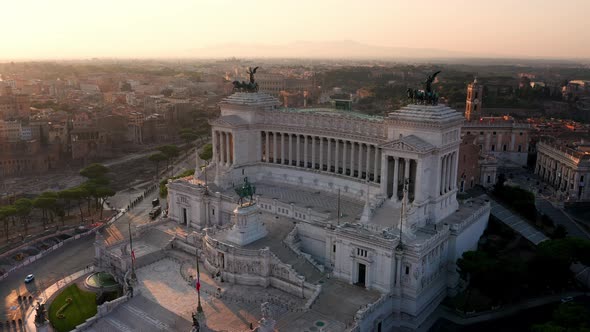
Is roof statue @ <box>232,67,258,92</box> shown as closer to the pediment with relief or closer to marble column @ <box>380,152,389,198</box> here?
marble column @ <box>380,152,389,198</box>

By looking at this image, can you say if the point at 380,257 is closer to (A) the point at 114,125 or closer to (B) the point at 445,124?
(B) the point at 445,124

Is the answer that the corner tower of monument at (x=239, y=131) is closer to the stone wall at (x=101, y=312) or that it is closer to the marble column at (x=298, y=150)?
the marble column at (x=298, y=150)

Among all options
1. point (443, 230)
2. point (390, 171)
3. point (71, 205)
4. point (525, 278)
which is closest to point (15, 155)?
point (71, 205)

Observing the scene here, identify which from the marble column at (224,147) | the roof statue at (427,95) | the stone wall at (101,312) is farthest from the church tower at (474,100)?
the stone wall at (101,312)

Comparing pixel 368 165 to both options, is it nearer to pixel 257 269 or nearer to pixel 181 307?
pixel 257 269

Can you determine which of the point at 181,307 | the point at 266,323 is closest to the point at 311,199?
the point at 181,307

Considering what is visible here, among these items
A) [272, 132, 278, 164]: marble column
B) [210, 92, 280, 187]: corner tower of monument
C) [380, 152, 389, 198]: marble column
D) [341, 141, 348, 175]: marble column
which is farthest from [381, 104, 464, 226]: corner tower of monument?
[210, 92, 280, 187]: corner tower of monument
